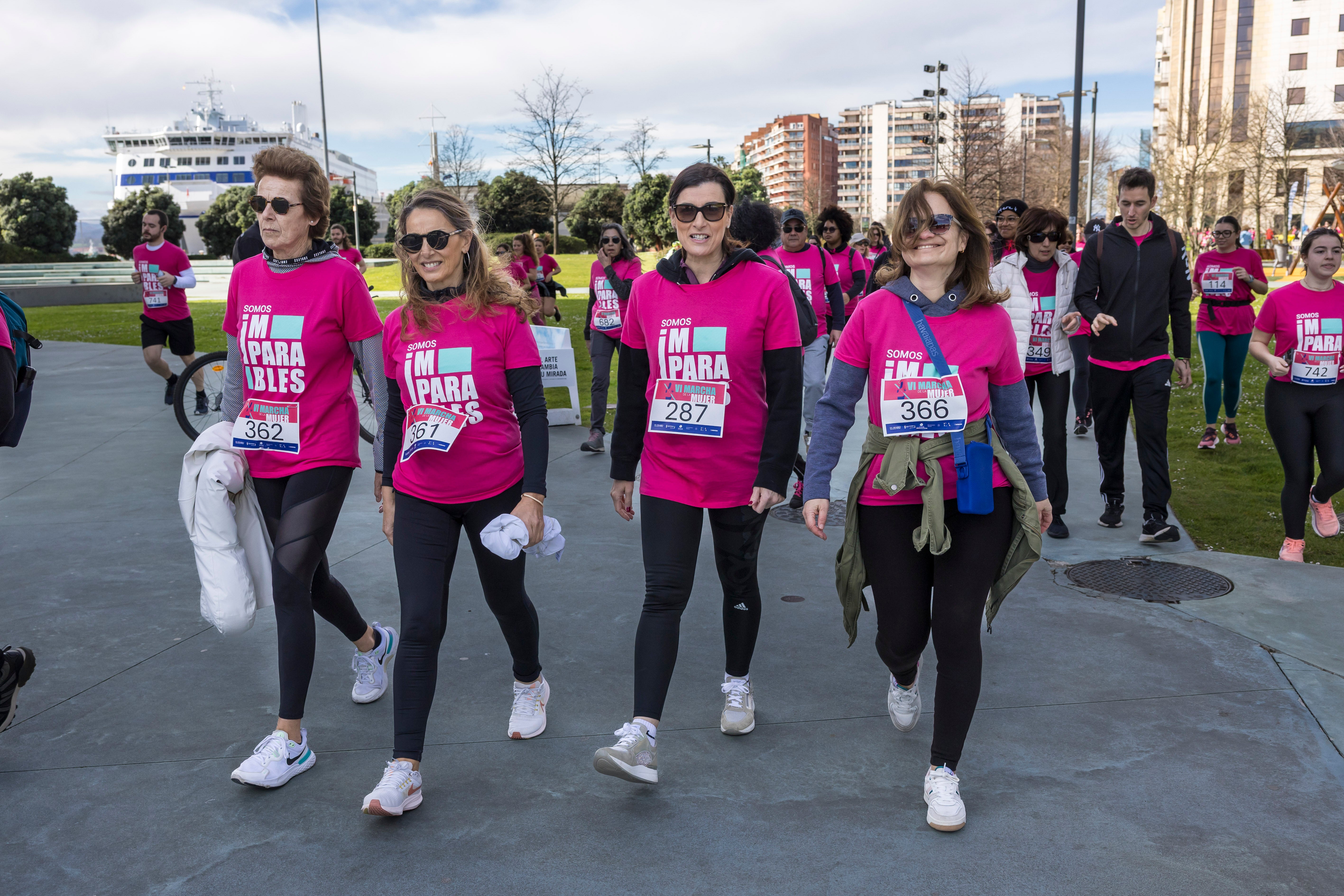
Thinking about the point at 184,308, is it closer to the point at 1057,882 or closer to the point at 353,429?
the point at 353,429

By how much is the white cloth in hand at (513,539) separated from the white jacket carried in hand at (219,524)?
0.85 m

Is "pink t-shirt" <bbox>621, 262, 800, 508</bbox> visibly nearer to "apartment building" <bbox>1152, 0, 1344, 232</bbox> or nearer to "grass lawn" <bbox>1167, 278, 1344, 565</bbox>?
"grass lawn" <bbox>1167, 278, 1344, 565</bbox>

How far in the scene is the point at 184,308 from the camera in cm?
1095

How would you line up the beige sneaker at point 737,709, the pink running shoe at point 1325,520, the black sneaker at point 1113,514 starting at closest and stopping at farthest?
the beige sneaker at point 737,709
the pink running shoe at point 1325,520
the black sneaker at point 1113,514

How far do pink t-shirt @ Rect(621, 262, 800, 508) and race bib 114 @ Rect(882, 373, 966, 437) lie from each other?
16.9 inches

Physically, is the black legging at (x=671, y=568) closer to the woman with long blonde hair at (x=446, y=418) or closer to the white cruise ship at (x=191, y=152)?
the woman with long blonde hair at (x=446, y=418)

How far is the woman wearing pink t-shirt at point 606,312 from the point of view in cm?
909

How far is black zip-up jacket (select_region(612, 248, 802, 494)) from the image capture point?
341cm

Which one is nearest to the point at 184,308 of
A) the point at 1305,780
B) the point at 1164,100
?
the point at 1305,780

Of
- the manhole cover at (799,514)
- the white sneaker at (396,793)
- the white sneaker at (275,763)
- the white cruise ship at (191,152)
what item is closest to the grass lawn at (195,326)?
the manhole cover at (799,514)

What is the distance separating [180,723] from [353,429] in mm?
1286

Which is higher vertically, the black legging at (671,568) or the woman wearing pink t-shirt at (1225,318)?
the woman wearing pink t-shirt at (1225,318)

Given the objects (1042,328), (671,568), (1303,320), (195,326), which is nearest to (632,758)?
(671,568)

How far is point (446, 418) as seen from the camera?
3.30 m
